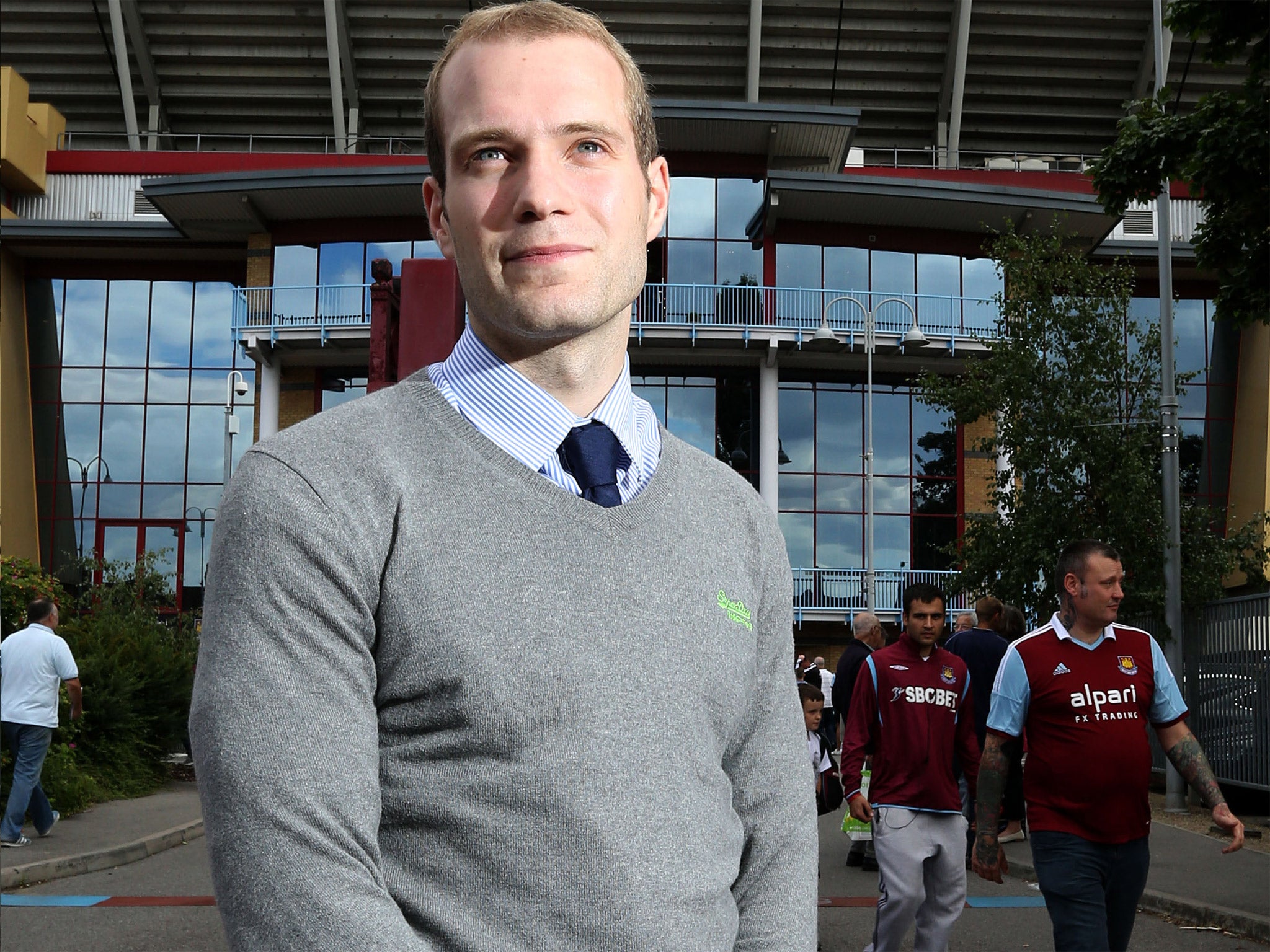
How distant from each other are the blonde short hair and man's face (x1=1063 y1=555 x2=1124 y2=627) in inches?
177

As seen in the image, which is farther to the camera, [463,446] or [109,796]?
[109,796]

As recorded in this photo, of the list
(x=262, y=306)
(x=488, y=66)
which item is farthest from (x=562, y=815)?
(x=262, y=306)

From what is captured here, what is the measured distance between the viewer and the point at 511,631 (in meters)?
1.55

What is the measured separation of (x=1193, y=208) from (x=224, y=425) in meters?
25.9

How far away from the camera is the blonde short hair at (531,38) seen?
1.77 metres

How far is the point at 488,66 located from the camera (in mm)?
1749

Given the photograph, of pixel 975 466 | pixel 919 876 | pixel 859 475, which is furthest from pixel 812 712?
pixel 975 466

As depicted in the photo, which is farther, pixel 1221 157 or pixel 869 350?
pixel 869 350

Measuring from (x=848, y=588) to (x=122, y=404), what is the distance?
20.1 metres

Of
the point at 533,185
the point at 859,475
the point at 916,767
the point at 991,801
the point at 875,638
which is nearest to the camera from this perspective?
the point at 533,185

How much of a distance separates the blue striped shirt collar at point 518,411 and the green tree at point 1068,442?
16.0 metres

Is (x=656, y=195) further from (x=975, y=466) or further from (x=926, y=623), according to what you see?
(x=975, y=466)

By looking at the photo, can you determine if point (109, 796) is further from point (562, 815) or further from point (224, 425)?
point (224, 425)

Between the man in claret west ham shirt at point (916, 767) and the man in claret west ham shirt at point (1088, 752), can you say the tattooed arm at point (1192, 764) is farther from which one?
the man in claret west ham shirt at point (916, 767)
